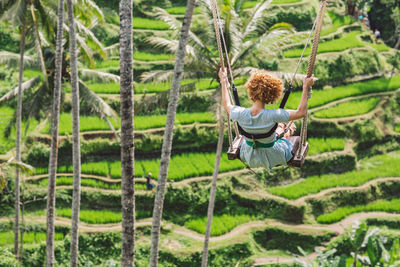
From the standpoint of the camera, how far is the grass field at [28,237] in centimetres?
1246

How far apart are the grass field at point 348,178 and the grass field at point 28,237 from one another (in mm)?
5670

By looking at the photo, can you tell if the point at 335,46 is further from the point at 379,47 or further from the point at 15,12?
the point at 15,12

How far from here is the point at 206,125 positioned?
51.4ft

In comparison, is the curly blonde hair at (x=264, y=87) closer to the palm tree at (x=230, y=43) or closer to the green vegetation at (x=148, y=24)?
the palm tree at (x=230, y=43)

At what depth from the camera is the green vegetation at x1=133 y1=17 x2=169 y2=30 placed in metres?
19.9

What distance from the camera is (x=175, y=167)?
1465 centimetres

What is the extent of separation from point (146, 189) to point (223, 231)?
7.65 feet

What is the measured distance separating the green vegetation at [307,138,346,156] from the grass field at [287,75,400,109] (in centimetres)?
137

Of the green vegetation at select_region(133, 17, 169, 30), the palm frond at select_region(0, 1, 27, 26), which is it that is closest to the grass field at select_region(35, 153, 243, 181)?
the palm frond at select_region(0, 1, 27, 26)

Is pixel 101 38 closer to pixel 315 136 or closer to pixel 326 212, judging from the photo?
pixel 315 136

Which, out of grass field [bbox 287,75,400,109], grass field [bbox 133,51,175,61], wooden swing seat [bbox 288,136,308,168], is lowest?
grass field [bbox 287,75,400,109]

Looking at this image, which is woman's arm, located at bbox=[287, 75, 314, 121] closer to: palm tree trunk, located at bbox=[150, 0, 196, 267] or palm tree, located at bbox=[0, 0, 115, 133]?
palm tree trunk, located at bbox=[150, 0, 196, 267]

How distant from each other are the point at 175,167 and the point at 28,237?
4224 mm

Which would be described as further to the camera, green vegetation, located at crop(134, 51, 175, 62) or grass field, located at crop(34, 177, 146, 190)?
green vegetation, located at crop(134, 51, 175, 62)
